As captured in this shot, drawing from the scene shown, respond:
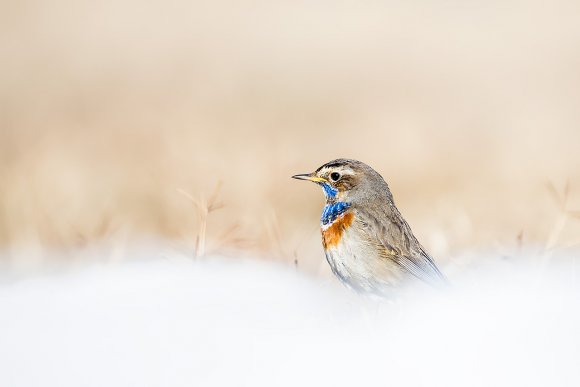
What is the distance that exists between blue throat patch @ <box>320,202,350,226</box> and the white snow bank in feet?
6.20

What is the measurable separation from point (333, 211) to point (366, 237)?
37cm

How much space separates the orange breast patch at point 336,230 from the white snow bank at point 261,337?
164cm

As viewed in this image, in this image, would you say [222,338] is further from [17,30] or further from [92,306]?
[17,30]

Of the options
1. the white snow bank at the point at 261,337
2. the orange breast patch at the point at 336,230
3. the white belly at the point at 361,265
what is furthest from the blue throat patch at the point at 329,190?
the white snow bank at the point at 261,337

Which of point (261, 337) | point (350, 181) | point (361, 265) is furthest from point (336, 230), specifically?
point (261, 337)

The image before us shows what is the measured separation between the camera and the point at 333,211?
6.61m

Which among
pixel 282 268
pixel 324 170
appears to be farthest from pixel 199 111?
pixel 282 268

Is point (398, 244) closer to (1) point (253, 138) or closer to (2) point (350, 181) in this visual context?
(2) point (350, 181)

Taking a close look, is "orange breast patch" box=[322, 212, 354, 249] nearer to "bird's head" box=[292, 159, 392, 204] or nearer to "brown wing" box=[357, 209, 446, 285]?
"brown wing" box=[357, 209, 446, 285]

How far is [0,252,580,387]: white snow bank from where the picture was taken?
3.36 meters

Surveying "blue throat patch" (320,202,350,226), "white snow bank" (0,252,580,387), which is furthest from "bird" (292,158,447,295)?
"white snow bank" (0,252,580,387)

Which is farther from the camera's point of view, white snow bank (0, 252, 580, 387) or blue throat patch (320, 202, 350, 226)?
blue throat patch (320, 202, 350, 226)

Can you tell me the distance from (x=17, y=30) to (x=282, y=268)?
54.0ft

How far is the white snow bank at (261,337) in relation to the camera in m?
3.36
